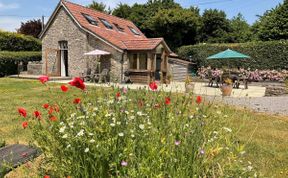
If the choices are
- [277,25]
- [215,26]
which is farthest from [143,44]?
[215,26]

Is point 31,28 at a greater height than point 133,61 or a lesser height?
greater

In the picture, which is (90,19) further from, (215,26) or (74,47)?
(215,26)

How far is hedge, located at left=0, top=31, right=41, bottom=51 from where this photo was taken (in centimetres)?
3023

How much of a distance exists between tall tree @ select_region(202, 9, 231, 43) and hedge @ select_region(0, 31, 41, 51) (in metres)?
22.3

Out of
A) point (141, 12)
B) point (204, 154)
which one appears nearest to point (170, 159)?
point (204, 154)

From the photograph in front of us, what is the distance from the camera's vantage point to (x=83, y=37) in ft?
75.8

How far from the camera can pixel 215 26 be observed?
133 ft

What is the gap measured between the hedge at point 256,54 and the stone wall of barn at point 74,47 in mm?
10184

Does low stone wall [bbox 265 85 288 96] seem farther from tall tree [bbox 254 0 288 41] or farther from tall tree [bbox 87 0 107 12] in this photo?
tall tree [bbox 87 0 107 12]

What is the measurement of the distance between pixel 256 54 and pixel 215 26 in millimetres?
15077

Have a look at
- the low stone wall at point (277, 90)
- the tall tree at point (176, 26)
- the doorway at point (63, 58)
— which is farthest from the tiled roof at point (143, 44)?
the tall tree at point (176, 26)

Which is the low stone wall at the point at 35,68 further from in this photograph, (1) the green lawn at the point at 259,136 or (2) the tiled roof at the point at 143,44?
(1) the green lawn at the point at 259,136

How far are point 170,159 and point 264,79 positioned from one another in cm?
2524

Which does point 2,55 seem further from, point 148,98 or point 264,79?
point 148,98
